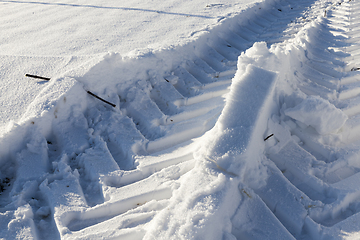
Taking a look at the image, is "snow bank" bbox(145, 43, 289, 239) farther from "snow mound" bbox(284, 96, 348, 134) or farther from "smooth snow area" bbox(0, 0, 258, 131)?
"smooth snow area" bbox(0, 0, 258, 131)

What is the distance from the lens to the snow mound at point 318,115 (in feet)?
6.26

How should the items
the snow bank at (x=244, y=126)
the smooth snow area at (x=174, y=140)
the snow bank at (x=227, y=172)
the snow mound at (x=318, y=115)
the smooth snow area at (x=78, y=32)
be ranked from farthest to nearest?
1. the smooth snow area at (x=78, y=32)
2. the snow mound at (x=318, y=115)
3. the snow bank at (x=244, y=126)
4. the smooth snow area at (x=174, y=140)
5. the snow bank at (x=227, y=172)

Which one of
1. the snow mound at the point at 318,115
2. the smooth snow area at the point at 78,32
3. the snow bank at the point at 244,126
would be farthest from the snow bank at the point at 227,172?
the smooth snow area at the point at 78,32

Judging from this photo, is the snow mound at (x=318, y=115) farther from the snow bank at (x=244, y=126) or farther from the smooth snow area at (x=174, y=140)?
the snow bank at (x=244, y=126)

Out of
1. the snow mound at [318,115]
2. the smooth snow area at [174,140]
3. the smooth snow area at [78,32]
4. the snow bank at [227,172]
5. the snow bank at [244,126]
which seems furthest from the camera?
the smooth snow area at [78,32]

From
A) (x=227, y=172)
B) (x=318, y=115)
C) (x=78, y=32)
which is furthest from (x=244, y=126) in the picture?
(x=78, y=32)

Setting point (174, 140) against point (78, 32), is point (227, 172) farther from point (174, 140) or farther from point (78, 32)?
point (78, 32)

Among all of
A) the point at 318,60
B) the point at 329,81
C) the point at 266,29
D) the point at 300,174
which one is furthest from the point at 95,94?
the point at 266,29

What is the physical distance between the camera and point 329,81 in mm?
2703

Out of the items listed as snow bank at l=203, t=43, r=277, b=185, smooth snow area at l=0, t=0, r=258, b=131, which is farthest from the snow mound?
smooth snow area at l=0, t=0, r=258, b=131

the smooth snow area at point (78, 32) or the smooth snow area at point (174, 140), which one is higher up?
the smooth snow area at point (78, 32)

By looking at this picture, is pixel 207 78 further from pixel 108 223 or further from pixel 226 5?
pixel 226 5

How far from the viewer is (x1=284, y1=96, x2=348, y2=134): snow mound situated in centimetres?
191

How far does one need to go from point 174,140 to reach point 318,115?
1.01 meters
